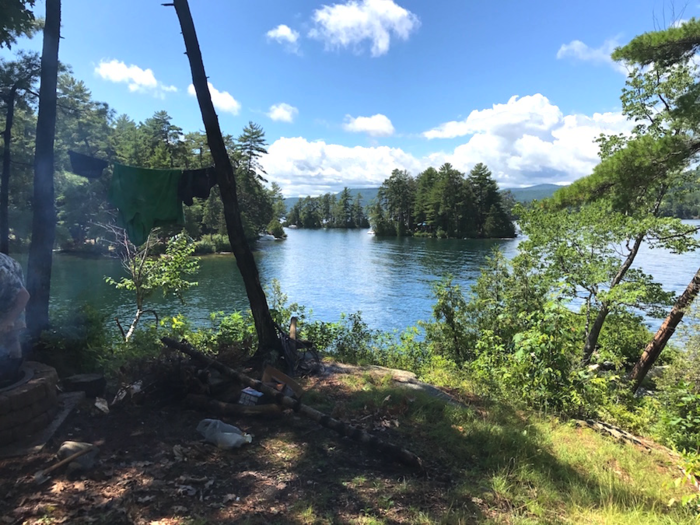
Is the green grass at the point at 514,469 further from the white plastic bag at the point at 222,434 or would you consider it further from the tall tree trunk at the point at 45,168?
the tall tree trunk at the point at 45,168

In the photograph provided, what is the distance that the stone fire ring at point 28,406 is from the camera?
3.31 m

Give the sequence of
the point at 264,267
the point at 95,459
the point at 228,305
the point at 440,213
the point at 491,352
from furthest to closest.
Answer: the point at 440,213
the point at 264,267
the point at 228,305
the point at 491,352
the point at 95,459

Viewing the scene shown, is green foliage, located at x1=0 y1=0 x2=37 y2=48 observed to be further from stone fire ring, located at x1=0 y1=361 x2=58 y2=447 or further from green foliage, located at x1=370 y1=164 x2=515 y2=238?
green foliage, located at x1=370 y1=164 x2=515 y2=238

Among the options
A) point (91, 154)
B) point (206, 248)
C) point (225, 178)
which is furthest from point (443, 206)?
point (225, 178)

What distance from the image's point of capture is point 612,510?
300 cm

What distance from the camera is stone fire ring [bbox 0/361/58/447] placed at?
3311mm

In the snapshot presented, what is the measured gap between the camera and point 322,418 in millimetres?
3943

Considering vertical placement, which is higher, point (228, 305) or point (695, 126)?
point (695, 126)

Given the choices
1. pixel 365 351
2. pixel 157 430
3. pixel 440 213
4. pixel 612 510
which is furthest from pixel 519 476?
pixel 440 213

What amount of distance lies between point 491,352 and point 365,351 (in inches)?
129

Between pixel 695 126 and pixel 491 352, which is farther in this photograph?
pixel 491 352

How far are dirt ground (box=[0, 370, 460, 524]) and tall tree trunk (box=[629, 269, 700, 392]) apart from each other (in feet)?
23.2

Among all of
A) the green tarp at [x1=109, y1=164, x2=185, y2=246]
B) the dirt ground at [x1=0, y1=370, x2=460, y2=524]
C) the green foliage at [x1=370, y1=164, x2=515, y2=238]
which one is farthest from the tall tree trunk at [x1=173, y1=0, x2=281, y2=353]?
the green foliage at [x1=370, y1=164, x2=515, y2=238]

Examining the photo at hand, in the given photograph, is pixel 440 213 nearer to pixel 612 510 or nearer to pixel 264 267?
pixel 264 267
